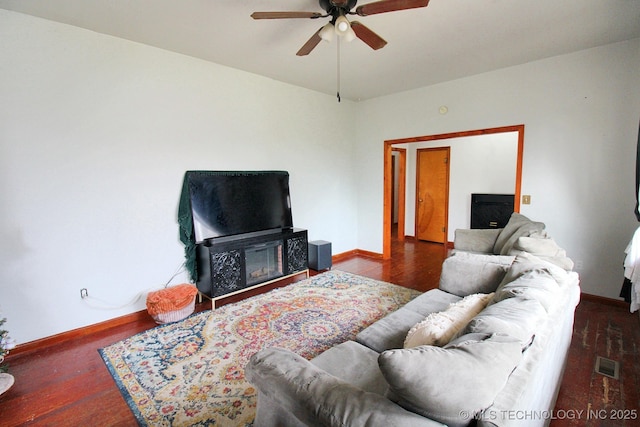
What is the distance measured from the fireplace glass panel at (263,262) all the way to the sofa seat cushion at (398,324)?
6.16 ft

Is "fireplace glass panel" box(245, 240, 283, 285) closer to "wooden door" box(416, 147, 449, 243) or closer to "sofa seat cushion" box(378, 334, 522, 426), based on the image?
"sofa seat cushion" box(378, 334, 522, 426)

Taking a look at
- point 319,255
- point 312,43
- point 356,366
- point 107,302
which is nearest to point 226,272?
point 107,302

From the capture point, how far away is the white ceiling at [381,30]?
2.32 metres

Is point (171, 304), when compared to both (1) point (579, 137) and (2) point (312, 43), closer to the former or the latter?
(2) point (312, 43)

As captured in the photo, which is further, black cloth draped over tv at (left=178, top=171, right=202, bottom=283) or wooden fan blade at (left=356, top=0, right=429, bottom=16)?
black cloth draped over tv at (left=178, top=171, right=202, bottom=283)

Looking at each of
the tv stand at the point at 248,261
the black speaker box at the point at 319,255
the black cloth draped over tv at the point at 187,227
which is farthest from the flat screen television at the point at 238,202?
the black speaker box at the point at 319,255

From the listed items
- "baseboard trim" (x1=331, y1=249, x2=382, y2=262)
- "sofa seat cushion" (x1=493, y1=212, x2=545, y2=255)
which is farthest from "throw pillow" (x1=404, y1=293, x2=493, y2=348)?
"baseboard trim" (x1=331, y1=249, x2=382, y2=262)

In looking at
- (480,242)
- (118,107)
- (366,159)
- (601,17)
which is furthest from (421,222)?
(118,107)

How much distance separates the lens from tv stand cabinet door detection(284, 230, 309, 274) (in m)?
3.89

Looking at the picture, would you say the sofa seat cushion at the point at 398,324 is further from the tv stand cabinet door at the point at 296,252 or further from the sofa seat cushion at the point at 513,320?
the tv stand cabinet door at the point at 296,252

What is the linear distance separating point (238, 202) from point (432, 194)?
14.1ft

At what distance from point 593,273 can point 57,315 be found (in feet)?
17.8

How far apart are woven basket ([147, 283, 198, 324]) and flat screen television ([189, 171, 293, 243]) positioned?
0.60m

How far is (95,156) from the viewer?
2.78 metres
